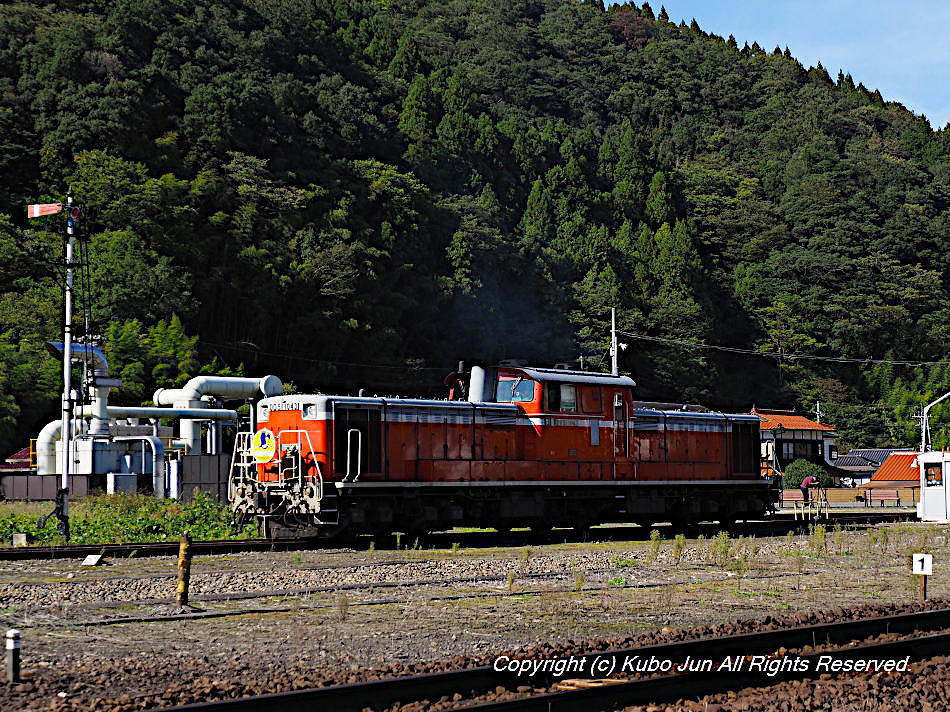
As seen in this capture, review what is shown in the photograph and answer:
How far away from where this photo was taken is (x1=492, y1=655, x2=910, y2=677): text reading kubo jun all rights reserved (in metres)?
8.98

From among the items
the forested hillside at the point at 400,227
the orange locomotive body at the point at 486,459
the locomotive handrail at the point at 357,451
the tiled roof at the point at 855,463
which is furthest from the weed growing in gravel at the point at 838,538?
the tiled roof at the point at 855,463

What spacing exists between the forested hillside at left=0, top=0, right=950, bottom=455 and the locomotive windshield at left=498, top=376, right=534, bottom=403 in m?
34.9

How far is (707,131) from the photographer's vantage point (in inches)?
7328

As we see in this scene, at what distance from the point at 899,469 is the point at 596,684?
62.8m

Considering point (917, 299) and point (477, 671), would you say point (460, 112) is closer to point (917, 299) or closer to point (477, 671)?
point (917, 299)

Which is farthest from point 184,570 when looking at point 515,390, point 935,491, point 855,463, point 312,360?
point 855,463

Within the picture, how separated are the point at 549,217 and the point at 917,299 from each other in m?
42.1

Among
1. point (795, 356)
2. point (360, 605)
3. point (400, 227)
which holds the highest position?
point (400, 227)

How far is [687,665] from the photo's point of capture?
927cm

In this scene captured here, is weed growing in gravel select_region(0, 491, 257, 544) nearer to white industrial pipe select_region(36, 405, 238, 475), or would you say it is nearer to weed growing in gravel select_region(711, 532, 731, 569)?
weed growing in gravel select_region(711, 532, 731, 569)

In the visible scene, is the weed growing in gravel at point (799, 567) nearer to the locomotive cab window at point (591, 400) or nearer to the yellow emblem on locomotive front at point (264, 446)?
the locomotive cab window at point (591, 400)

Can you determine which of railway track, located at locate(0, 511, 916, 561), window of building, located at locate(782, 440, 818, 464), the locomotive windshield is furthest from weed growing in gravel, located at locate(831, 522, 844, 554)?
window of building, located at locate(782, 440, 818, 464)

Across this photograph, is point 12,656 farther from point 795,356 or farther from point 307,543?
point 795,356

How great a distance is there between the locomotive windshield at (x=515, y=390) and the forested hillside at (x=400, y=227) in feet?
115
